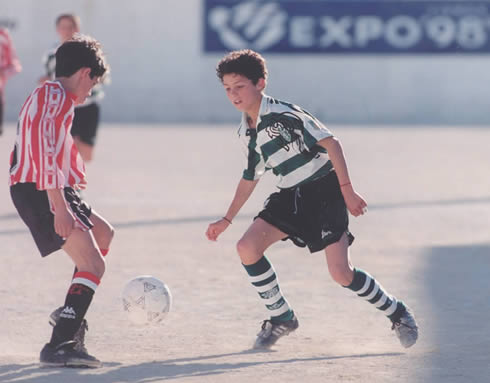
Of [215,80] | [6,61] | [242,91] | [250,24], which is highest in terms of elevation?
[242,91]

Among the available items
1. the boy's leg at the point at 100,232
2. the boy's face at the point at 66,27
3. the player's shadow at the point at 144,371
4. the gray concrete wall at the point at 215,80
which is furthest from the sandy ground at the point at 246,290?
the gray concrete wall at the point at 215,80

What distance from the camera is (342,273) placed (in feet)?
15.2

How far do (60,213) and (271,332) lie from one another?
113 centimetres

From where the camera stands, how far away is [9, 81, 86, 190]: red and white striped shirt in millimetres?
4160

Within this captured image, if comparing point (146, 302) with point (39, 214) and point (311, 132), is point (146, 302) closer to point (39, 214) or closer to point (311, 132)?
point (39, 214)

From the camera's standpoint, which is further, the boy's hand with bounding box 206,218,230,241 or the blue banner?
the blue banner

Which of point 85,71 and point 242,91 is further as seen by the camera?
point 242,91

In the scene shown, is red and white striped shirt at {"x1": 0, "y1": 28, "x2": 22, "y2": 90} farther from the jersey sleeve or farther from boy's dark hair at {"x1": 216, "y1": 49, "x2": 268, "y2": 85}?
the jersey sleeve

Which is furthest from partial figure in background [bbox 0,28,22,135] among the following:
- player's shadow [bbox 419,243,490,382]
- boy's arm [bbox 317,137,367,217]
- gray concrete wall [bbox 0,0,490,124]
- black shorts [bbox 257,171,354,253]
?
boy's arm [bbox 317,137,367,217]

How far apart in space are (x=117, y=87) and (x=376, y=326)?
68.1ft

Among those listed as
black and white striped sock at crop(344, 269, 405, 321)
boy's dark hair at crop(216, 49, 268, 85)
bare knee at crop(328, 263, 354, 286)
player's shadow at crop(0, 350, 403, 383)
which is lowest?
player's shadow at crop(0, 350, 403, 383)

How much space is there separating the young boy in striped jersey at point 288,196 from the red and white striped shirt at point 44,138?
2.54 feet

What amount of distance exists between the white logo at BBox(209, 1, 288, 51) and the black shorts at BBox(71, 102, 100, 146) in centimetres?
1603

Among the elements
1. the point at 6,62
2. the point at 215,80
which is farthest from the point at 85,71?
the point at 215,80
